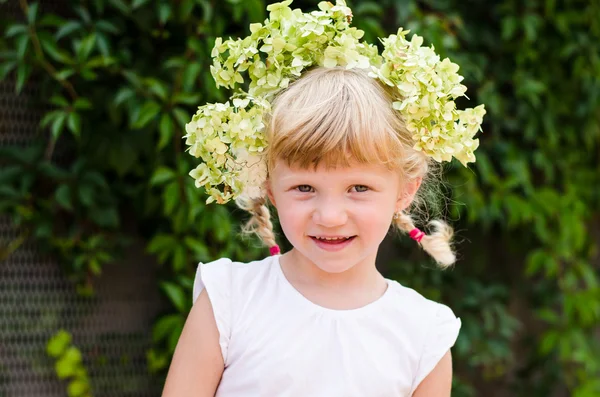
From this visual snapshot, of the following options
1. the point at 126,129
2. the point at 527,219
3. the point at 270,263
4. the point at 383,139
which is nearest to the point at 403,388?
the point at 270,263

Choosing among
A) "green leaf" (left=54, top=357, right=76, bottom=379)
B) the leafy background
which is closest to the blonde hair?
the leafy background

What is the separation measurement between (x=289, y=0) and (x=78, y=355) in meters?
1.59

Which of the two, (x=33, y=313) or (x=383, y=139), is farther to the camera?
(x=33, y=313)

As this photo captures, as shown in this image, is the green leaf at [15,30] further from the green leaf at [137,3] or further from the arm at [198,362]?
the arm at [198,362]

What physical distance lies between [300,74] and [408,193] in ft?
1.11

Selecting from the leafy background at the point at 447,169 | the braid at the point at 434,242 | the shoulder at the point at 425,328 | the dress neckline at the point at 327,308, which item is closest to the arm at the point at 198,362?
the dress neckline at the point at 327,308

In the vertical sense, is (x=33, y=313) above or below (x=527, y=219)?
below

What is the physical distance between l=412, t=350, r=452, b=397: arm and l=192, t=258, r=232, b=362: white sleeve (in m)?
0.40

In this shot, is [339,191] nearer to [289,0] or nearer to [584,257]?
[289,0]

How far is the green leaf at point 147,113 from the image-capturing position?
8.61ft

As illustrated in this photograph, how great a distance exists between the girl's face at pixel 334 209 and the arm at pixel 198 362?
241 millimetres

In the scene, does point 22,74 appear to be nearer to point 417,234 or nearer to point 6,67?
point 6,67

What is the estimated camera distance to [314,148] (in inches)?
64.3

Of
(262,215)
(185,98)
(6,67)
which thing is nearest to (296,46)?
(262,215)
